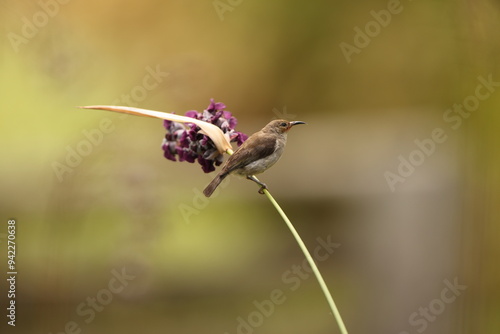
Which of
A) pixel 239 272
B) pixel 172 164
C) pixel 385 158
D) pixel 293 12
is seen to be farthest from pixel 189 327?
pixel 293 12

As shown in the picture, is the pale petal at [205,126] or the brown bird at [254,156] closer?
the pale petal at [205,126]

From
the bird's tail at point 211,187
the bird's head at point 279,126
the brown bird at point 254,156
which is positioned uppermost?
the bird's head at point 279,126

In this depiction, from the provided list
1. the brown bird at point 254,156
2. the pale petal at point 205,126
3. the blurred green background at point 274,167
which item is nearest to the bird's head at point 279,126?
the brown bird at point 254,156

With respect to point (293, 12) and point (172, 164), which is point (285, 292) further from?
point (293, 12)

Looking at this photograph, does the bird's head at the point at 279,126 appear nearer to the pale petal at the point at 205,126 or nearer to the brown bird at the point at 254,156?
the brown bird at the point at 254,156

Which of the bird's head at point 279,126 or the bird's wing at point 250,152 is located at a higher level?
the bird's head at point 279,126

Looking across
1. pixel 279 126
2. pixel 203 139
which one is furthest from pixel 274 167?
pixel 203 139

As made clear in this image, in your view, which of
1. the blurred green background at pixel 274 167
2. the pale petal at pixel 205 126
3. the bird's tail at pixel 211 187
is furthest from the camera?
the blurred green background at pixel 274 167
